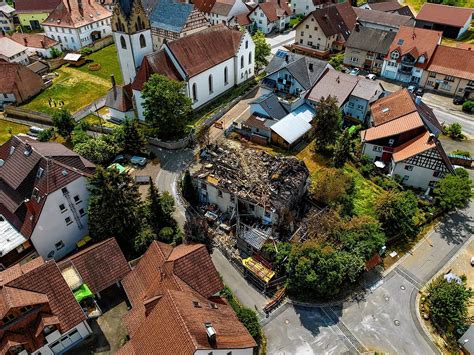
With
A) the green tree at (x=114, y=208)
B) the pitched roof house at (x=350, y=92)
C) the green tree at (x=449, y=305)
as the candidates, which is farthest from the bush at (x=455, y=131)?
the green tree at (x=114, y=208)

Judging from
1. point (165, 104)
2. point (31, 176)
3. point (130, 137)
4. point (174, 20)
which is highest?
point (174, 20)

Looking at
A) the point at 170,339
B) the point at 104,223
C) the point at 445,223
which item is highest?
the point at 170,339

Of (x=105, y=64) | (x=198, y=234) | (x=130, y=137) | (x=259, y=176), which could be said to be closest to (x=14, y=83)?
(x=105, y=64)

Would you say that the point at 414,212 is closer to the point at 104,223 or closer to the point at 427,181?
the point at 427,181

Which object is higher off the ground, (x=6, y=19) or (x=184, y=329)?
(x=184, y=329)

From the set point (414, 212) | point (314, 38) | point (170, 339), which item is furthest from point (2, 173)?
point (314, 38)

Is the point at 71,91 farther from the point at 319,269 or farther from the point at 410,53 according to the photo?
the point at 410,53

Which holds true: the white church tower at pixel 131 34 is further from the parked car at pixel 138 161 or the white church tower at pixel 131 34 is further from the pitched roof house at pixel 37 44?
the pitched roof house at pixel 37 44

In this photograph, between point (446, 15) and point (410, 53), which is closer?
point (410, 53)
